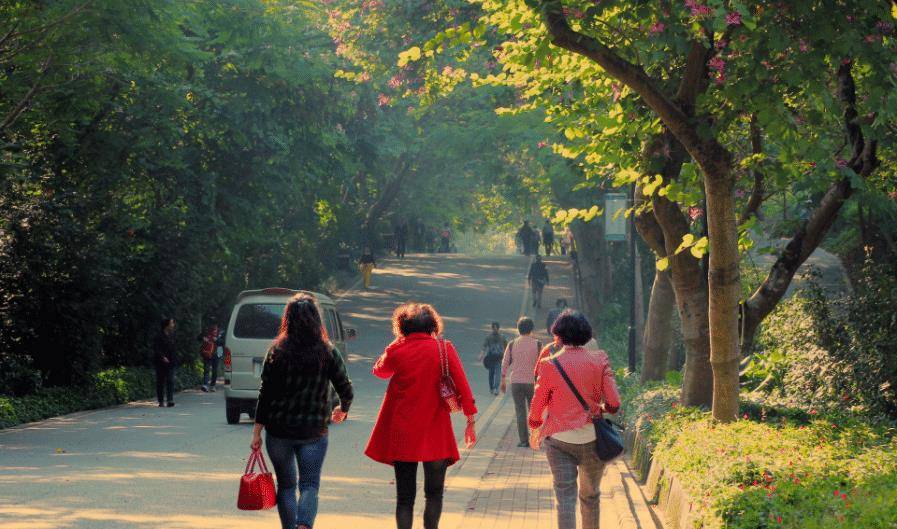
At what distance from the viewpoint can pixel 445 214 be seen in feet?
249

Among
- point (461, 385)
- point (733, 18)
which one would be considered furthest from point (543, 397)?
point (733, 18)

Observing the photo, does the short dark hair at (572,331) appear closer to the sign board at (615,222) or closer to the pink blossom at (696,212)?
the pink blossom at (696,212)

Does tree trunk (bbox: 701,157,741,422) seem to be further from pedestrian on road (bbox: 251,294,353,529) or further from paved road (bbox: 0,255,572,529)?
pedestrian on road (bbox: 251,294,353,529)

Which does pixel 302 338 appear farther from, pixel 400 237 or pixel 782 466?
pixel 400 237

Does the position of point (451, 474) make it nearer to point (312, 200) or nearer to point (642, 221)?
point (642, 221)

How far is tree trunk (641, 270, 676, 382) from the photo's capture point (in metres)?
21.5

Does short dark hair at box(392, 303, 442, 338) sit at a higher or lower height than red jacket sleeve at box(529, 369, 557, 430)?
higher

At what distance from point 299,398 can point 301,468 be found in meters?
0.47

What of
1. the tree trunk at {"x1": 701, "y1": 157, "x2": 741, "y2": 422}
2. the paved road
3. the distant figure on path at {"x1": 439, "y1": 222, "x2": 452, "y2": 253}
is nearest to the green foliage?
the tree trunk at {"x1": 701, "y1": 157, "x2": 741, "y2": 422}

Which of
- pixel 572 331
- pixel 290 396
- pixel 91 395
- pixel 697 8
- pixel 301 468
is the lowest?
pixel 91 395

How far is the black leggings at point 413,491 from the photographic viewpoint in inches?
356

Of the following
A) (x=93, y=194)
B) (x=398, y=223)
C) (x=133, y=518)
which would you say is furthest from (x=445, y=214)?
(x=133, y=518)

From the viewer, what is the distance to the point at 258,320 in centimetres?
2267

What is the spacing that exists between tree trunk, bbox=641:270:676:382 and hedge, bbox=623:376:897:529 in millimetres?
5774
